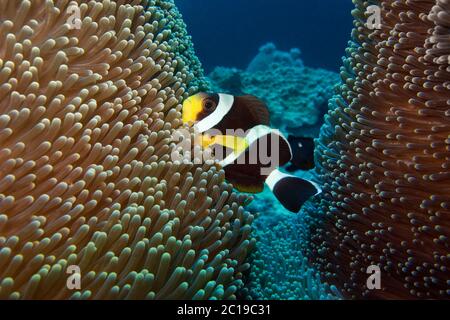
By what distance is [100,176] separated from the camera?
1828 millimetres

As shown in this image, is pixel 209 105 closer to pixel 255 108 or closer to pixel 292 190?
pixel 255 108

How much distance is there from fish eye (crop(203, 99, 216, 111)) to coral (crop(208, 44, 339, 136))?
632 centimetres

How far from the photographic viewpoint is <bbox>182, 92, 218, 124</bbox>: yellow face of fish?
2.07 meters

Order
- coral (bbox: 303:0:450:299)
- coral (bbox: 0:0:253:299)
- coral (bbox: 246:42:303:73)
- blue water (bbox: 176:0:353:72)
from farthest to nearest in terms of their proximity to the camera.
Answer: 1. blue water (bbox: 176:0:353:72)
2. coral (bbox: 246:42:303:73)
3. coral (bbox: 303:0:450:299)
4. coral (bbox: 0:0:253:299)

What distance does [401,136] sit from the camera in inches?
91.1

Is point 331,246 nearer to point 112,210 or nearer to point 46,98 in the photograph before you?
point 112,210

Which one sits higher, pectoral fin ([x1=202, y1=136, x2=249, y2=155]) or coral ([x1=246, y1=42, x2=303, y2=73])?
coral ([x1=246, y1=42, x2=303, y2=73])

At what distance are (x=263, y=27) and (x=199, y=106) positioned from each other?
79.7ft

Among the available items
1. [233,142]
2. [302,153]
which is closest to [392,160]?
[302,153]

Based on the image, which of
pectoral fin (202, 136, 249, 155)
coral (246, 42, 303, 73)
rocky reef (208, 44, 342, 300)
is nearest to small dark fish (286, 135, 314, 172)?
pectoral fin (202, 136, 249, 155)

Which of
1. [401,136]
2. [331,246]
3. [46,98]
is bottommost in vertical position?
[331,246]

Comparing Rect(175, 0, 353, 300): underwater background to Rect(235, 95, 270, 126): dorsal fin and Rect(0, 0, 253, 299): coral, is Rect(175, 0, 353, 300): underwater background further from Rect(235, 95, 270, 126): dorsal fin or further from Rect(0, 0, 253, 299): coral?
Rect(235, 95, 270, 126): dorsal fin
